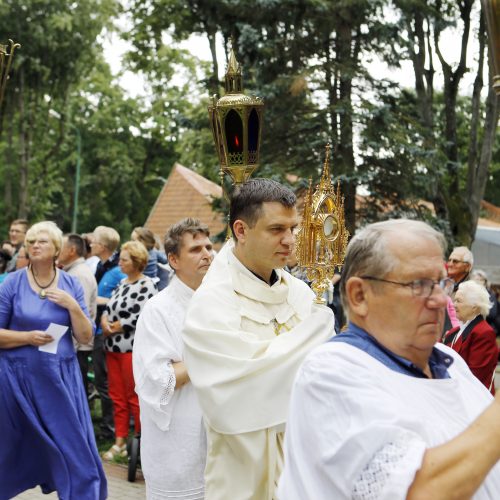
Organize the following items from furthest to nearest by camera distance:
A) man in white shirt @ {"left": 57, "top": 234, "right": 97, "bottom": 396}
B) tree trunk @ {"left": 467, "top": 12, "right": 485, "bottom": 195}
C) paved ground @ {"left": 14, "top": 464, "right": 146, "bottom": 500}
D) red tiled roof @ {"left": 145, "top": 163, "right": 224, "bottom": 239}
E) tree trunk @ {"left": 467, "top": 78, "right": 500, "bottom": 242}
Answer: red tiled roof @ {"left": 145, "top": 163, "right": 224, "bottom": 239} < tree trunk @ {"left": 467, "top": 12, "right": 485, "bottom": 195} < tree trunk @ {"left": 467, "top": 78, "right": 500, "bottom": 242} < man in white shirt @ {"left": 57, "top": 234, "right": 97, "bottom": 396} < paved ground @ {"left": 14, "top": 464, "right": 146, "bottom": 500}

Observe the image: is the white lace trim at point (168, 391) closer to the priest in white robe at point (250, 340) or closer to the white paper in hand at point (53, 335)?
the priest in white robe at point (250, 340)

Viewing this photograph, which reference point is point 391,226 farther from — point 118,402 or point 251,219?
point 118,402

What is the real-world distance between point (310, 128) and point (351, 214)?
156cm

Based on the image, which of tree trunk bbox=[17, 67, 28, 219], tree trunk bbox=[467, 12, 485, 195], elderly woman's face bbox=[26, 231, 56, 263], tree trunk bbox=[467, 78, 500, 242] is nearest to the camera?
elderly woman's face bbox=[26, 231, 56, 263]

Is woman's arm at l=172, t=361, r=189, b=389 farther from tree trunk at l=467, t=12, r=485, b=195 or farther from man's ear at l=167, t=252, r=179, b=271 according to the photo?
tree trunk at l=467, t=12, r=485, b=195

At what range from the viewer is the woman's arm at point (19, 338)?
21.5 feet

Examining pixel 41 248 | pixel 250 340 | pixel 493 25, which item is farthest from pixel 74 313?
pixel 493 25

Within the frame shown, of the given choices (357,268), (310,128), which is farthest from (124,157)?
(357,268)

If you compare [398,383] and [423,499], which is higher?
[398,383]

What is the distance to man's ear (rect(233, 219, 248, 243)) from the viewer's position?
13.8 ft

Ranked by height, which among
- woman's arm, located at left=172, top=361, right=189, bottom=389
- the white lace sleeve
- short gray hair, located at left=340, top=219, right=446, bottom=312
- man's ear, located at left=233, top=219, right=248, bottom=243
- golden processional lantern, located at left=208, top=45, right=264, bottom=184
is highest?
golden processional lantern, located at left=208, top=45, right=264, bottom=184

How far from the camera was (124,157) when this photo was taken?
3931 centimetres

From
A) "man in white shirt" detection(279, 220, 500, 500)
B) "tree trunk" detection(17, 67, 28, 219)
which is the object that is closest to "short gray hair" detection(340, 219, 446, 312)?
"man in white shirt" detection(279, 220, 500, 500)

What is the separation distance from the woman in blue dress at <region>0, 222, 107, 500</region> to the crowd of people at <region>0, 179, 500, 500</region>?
1cm
